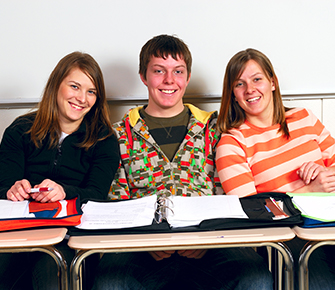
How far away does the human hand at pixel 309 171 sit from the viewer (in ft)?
4.96

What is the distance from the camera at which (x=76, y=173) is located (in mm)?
1629

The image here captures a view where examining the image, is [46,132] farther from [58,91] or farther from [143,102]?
[143,102]

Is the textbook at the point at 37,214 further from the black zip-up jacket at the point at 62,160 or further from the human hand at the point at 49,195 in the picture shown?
the black zip-up jacket at the point at 62,160

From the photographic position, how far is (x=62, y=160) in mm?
1621

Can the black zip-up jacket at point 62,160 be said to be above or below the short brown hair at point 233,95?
below

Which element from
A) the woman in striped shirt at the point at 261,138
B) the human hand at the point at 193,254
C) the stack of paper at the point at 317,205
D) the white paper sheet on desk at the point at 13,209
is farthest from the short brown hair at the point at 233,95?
the white paper sheet on desk at the point at 13,209

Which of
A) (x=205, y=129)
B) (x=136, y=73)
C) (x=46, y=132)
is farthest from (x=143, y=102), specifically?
(x=46, y=132)

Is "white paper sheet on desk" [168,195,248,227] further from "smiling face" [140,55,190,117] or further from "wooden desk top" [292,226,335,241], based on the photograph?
"smiling face" [140,55,190,117]

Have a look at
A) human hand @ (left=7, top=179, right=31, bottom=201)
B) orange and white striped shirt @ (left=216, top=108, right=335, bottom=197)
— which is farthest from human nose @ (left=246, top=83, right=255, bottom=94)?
human hand @ (left=7, top=179, right=31, bottom=201)

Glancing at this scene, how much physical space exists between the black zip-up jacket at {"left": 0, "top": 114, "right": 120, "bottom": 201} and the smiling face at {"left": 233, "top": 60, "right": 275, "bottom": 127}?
64cm

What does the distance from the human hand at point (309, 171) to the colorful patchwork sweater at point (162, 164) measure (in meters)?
0.39

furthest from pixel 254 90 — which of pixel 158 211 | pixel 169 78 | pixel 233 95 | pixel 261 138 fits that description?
pixel 158 211

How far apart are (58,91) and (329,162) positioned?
1.29m

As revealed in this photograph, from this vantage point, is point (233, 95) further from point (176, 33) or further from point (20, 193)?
point (20, 193)
